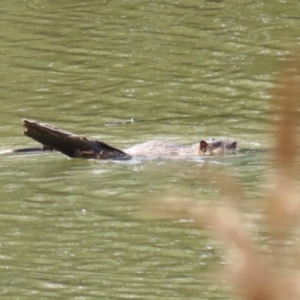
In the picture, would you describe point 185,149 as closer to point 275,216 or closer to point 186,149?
point 186,149

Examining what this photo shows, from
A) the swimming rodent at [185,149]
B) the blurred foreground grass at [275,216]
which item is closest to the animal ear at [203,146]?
the swimming rodent at [185,149]

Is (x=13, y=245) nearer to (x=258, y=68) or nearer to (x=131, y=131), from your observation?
(x=131, y=131)

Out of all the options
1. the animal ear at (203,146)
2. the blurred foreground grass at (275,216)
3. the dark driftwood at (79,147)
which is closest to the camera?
the blurred foreground grass at (275,216)

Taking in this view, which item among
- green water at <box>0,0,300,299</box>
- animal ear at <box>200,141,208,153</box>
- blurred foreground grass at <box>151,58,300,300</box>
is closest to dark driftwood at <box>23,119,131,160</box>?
green water at <box>0,0,300,299</box>

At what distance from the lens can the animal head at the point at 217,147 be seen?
9531 mm

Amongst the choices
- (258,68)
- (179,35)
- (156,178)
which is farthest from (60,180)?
(179,35)

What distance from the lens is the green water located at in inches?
221

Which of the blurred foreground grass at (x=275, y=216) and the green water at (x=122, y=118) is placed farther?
the green water at (x=122, y=118)

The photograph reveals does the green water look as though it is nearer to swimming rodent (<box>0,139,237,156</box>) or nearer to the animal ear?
swimming rodent (<box>0,139,237,156</box>)

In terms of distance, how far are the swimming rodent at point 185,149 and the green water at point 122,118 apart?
161 millimetres

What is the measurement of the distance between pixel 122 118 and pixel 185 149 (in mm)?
3040

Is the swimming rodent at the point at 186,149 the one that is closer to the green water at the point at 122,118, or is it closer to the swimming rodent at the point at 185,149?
the swimming rodent at the point at 185,149

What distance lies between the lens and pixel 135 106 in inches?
527

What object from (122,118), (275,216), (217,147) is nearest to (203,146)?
(217,147)
